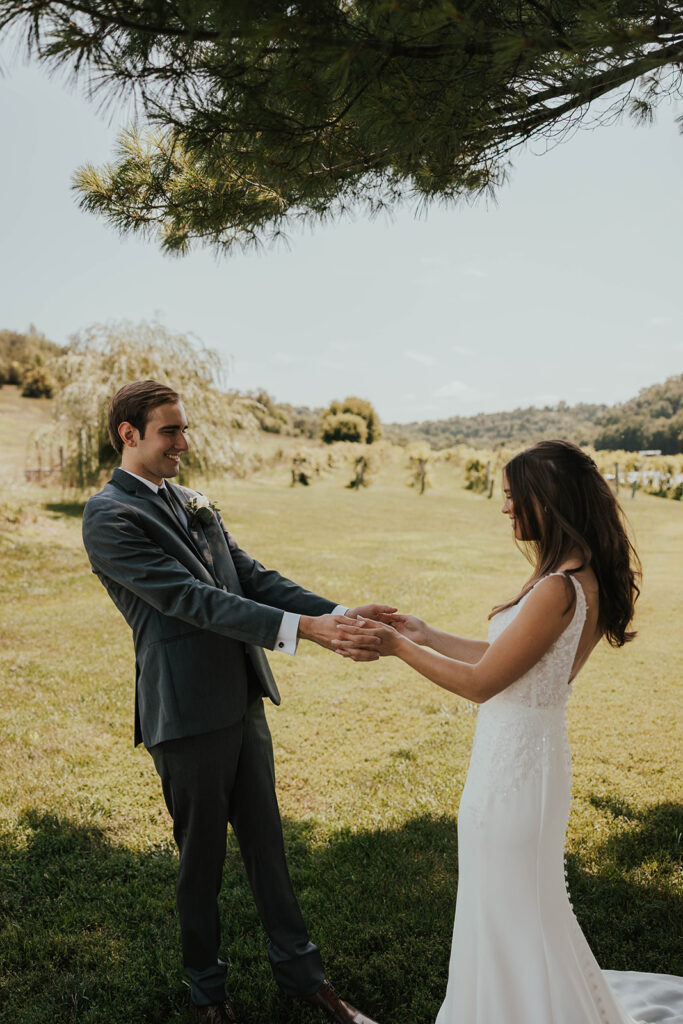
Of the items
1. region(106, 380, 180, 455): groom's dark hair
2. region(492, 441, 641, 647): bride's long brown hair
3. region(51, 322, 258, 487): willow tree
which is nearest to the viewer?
region(492, 441, 641, 647): bride's long brown hair

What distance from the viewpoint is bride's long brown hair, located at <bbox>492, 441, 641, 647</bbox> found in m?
2.19

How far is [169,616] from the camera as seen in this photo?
2.54 meters

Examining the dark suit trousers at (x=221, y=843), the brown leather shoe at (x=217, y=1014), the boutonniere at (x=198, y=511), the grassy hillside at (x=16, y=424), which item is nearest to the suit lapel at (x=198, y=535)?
the boutonniere at (x=198, y=511)

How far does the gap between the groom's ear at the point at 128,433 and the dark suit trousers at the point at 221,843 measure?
111 cm

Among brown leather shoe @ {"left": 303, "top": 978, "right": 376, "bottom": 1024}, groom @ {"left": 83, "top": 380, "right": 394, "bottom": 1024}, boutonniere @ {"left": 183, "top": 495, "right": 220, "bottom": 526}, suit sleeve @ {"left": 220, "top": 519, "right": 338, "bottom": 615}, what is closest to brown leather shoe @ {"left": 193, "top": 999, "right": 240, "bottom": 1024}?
groom @ {"left": 83, "top": 380, "right": 394, "bottom": 1024}

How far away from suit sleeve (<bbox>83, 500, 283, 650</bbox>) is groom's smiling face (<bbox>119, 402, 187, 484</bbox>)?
0.24m

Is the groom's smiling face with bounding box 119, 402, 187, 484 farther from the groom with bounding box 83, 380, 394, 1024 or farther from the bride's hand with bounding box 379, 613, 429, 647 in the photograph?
the bride's hand with bounding box 379, 613, 429, 647

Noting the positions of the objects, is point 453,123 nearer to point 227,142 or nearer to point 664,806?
point 227,142

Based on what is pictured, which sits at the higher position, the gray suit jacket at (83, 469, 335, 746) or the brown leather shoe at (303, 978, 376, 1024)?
the gray suit jacket at (83, 469, 335, 746)

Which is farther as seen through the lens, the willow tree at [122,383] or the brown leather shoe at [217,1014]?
the willow tree at [122,383]

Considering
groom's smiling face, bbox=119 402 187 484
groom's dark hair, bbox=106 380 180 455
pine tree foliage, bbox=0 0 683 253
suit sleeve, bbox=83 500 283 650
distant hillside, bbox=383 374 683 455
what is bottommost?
suit sleeve, bbox=83 500 283 650

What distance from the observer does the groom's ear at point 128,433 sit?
105 inches

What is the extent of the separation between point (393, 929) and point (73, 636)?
675 centimetres

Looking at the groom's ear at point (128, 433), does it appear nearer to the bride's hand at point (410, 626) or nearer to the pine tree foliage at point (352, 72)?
the pine tree foliage at point (352, 72)
